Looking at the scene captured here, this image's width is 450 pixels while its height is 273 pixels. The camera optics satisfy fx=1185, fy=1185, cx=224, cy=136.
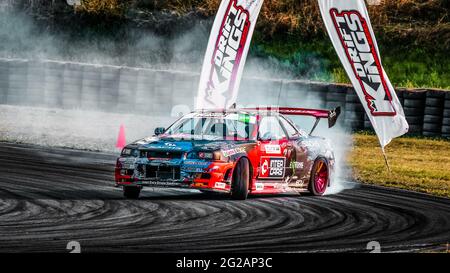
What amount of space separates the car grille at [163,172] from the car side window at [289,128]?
88.8 inches

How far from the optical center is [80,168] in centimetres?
1873

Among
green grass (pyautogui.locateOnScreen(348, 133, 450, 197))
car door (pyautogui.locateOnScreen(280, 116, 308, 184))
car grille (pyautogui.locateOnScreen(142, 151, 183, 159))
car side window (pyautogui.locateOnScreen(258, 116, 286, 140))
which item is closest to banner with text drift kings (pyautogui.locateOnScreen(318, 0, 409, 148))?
green grass (pyautogui.locateOnScreen(348, 133, 450, 197))

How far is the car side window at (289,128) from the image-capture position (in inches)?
640

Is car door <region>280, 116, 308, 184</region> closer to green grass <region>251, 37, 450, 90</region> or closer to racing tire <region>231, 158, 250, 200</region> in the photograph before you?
racing tire <region>231, 158, 250, 200</region>

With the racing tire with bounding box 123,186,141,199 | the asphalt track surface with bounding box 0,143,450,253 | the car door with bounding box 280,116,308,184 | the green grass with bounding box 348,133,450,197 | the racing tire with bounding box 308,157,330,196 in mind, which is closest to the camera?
the asphalt track surface with bounding box 0,143,450,253

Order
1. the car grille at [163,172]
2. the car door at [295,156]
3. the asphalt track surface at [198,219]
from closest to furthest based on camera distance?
the asphalt track surface at [198,219], the car grille at [163,172], the car door at [295,156]

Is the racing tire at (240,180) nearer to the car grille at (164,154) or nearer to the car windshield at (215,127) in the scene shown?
the car windshield at (215,127)

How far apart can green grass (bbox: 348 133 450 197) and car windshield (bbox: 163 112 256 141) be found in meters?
3.57

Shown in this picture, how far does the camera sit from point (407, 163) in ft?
75.3

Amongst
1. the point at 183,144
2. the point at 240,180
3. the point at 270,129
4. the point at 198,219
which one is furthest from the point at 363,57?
the point at 198,219

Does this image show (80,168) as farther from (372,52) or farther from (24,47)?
(24,47)

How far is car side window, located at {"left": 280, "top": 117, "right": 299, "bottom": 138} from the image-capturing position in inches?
640

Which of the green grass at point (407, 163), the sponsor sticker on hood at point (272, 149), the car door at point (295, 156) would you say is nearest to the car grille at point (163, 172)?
the sponsor sticker on hood at point (272, 149)

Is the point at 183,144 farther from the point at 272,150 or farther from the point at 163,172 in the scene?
the point at 272,150
